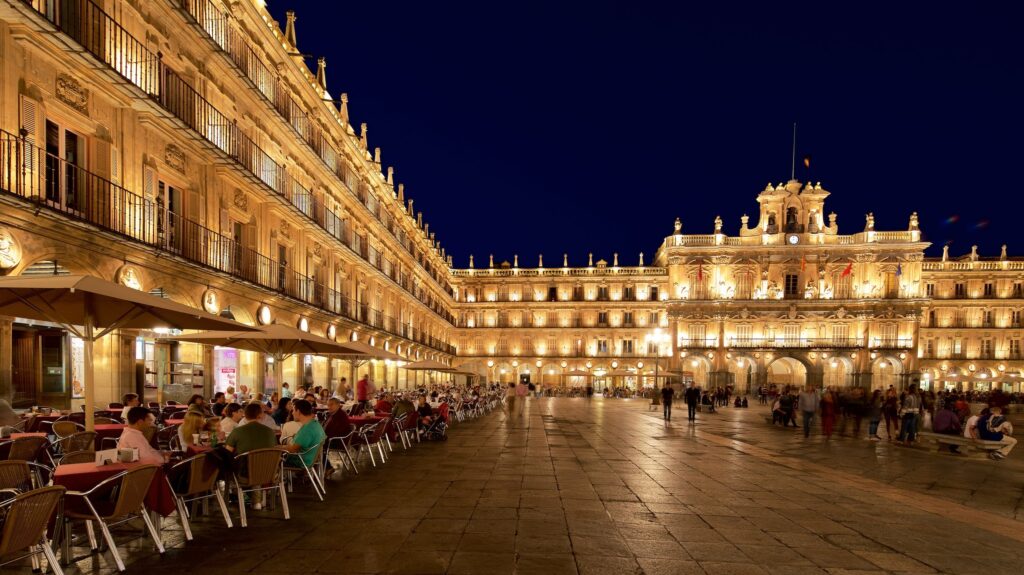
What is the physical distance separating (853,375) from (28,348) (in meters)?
60.0

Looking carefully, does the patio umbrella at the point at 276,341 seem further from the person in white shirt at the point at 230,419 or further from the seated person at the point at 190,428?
the seated person at the point at 190,428

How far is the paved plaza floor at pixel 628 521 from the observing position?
18.0 feet

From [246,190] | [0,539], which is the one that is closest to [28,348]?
[246,190]

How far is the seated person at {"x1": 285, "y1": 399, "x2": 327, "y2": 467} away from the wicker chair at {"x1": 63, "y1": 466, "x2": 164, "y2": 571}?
2.07 meters

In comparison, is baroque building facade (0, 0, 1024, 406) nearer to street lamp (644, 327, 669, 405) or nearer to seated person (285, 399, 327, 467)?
seated person (285, 399, 327, 467)

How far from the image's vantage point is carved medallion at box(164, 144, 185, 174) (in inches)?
564

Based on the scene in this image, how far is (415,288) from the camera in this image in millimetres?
42656

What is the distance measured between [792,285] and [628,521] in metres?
57.4

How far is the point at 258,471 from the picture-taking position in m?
6.60

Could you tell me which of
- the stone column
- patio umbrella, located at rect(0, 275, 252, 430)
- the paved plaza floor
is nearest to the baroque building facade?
the stone column

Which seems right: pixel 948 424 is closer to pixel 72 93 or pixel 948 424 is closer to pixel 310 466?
pixel 310 466

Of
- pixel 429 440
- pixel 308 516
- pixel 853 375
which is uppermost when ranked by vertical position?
pixel 308 516

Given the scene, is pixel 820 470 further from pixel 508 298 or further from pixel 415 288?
pixel 508 298

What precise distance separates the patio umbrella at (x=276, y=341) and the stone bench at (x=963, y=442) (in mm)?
13128
